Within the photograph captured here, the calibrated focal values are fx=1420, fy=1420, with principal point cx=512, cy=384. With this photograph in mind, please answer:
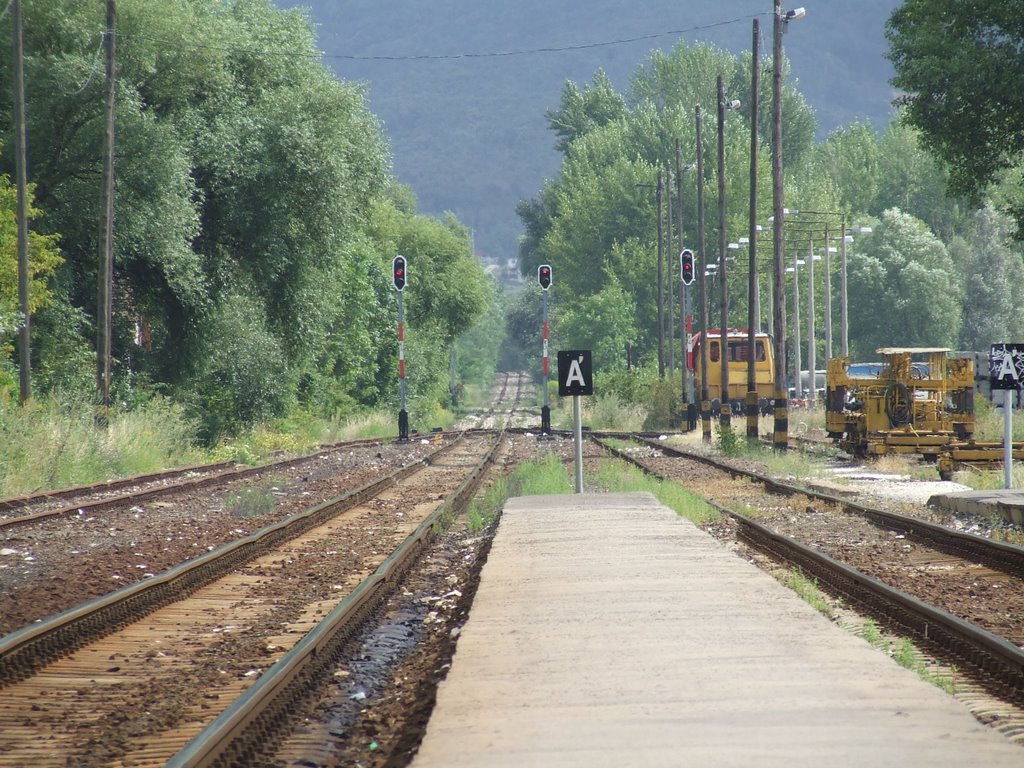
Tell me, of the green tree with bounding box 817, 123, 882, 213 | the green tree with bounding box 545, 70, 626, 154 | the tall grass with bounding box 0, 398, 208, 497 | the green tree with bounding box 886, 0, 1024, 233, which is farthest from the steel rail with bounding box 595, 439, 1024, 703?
the green tree with bounding box 545, 70, 626, 154

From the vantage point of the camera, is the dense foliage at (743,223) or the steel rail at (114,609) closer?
the steel rail at (114,609)

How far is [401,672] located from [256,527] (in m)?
9.35

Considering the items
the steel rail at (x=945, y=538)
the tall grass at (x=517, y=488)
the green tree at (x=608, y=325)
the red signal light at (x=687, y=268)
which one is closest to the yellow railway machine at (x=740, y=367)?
the red signal light at (x=687, y=268)

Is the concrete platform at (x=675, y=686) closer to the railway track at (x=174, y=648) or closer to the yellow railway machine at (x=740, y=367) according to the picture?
the railway track at (x=174, y=648)

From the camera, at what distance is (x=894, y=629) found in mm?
9766

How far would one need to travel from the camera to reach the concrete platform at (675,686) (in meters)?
5.65

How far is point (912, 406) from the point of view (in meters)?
29.3

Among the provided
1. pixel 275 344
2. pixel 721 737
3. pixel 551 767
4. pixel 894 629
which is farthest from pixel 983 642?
pixel 275 344

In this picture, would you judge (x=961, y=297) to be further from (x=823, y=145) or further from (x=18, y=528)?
(x=18, y=528)

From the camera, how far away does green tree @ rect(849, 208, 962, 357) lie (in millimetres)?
94375

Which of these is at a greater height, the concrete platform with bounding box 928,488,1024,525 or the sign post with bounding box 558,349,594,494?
the sign post with bounding box 558,349,594,494

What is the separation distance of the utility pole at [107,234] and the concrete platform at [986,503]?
18600 millimetres

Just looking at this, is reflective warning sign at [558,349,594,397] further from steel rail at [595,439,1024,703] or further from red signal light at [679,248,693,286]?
red signal light at [679,248,693,286]

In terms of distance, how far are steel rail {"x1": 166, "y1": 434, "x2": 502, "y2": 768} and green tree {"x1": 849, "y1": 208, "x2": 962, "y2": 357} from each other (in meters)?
87.1
